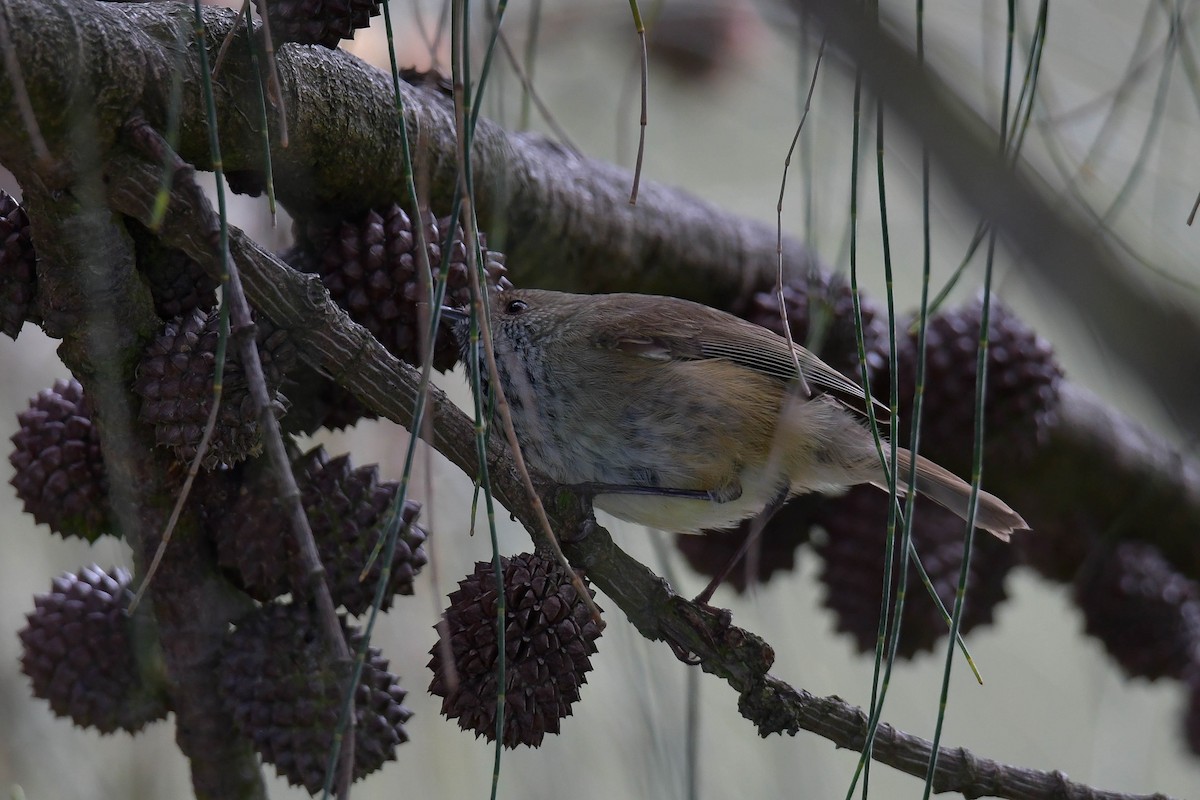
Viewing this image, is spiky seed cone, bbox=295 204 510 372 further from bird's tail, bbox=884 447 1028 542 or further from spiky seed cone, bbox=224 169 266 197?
bird's tail, bbox=884 447 1028 542

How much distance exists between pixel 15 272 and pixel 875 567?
6.40 feet

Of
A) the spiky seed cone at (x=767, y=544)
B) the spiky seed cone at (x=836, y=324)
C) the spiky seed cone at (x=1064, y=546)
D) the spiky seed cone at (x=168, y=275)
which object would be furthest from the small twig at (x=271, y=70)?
the spiky seed cone at (x=1064, y=546)

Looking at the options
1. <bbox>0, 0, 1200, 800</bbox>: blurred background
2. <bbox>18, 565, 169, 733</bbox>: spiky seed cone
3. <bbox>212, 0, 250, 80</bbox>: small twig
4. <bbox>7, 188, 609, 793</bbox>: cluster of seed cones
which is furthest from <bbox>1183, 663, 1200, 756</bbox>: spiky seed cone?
<bbox>212, 0, 250, 80</bbox>: small twig

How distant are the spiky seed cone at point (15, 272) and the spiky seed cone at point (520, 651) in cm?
74

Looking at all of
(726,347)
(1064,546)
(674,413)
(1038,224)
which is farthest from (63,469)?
(1064,546)

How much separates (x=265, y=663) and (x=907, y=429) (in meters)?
1.49

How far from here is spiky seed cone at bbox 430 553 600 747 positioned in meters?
1.51

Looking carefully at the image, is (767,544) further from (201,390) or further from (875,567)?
(201,390)

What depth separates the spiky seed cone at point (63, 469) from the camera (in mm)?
1712

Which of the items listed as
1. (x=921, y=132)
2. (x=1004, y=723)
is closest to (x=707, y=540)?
(x=1004, y=723)

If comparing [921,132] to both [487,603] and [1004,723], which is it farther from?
[1004,723]

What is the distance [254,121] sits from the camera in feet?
5.41

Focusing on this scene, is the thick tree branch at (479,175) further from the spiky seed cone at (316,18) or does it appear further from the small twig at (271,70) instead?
the spiky seed cone at (316,18)

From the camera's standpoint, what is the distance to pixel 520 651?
1.55 m
